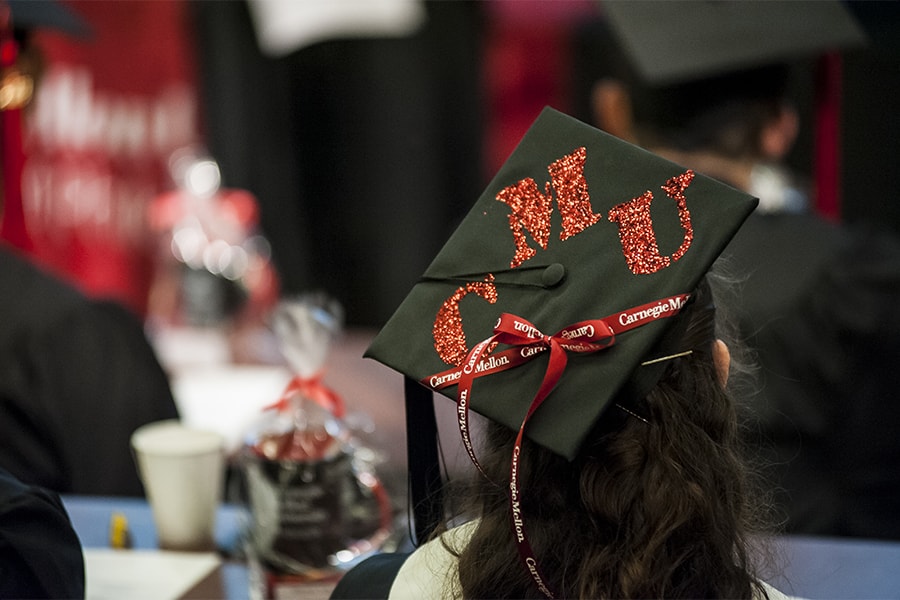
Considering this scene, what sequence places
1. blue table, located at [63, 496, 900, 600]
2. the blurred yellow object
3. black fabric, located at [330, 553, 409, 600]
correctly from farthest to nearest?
the blurred yellow object, blue table, located at [63, 496, 900, 600], black fabric, located at [330, 553, 409, 600]

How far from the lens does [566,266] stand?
87 cm

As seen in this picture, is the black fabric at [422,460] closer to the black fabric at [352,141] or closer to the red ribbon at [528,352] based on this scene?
the red ribbon at [528,352]

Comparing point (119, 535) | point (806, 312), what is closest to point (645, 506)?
point (119, 535)

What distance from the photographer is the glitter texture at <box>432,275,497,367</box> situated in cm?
88

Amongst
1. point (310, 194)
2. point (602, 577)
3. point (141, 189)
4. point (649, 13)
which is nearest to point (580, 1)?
point (310, 194)

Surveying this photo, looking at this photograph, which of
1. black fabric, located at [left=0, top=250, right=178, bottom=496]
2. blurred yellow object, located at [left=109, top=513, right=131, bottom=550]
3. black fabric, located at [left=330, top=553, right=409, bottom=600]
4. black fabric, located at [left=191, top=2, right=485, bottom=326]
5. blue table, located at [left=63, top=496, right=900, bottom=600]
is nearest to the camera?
black fabric, located at [left=330, top=553, right=409, bottom=600]

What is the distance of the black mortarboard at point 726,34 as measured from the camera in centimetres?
176

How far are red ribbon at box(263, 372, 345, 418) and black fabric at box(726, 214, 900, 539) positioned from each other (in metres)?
0.82

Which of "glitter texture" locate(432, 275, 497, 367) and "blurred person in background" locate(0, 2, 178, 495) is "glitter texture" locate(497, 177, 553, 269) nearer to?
"glitter texture" locate(432, 275, 497, 367)

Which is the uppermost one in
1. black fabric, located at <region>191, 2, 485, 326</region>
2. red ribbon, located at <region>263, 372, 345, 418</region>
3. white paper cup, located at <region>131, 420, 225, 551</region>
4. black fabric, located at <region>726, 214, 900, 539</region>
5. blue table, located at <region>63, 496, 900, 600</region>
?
red ribbon, located at <region>263, 372, 345, 418</region>

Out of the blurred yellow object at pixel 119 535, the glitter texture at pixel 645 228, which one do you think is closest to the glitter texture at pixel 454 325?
the glitter texture at pixel 645 228

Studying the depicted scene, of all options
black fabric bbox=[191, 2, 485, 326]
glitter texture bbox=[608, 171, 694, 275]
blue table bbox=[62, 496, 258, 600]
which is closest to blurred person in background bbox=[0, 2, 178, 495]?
blue table bbox=[62, 496, 258, 600]

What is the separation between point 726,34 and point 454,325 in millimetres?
1108

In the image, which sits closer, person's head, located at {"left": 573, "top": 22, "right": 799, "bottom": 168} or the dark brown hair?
the dark brown hair
